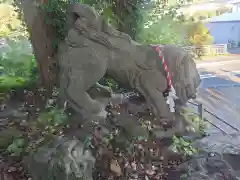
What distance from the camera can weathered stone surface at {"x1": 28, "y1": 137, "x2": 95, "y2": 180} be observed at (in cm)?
128

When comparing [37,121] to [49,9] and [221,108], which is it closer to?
[49,9]

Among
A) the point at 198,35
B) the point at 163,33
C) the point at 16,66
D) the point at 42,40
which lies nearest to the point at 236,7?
the point at 198,35

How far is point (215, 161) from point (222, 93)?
1.12m

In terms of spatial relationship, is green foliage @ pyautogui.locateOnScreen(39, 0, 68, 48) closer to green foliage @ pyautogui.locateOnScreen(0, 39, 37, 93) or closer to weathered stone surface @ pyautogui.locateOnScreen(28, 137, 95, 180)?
green foliage @ pyautogui.locateOnScreen(0, 39, 37, 93)

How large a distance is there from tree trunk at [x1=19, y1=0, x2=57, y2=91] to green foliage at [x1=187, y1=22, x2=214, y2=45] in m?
1.21

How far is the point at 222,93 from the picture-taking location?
2635 mm

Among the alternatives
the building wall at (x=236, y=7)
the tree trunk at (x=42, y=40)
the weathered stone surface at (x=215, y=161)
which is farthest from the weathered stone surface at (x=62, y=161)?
the building wall at (x=236, y=7)

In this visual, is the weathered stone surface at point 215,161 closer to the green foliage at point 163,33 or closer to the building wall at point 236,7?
the green foliage at point 163,33

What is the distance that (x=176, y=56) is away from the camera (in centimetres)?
165

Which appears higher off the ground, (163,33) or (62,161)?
(163,33)

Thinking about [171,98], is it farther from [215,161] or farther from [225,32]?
[225,32]

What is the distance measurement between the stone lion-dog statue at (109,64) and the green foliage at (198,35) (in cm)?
100

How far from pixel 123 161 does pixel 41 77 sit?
1461mm

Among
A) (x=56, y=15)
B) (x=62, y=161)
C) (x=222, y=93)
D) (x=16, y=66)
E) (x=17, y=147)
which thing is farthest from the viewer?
(x=16, y=66)
